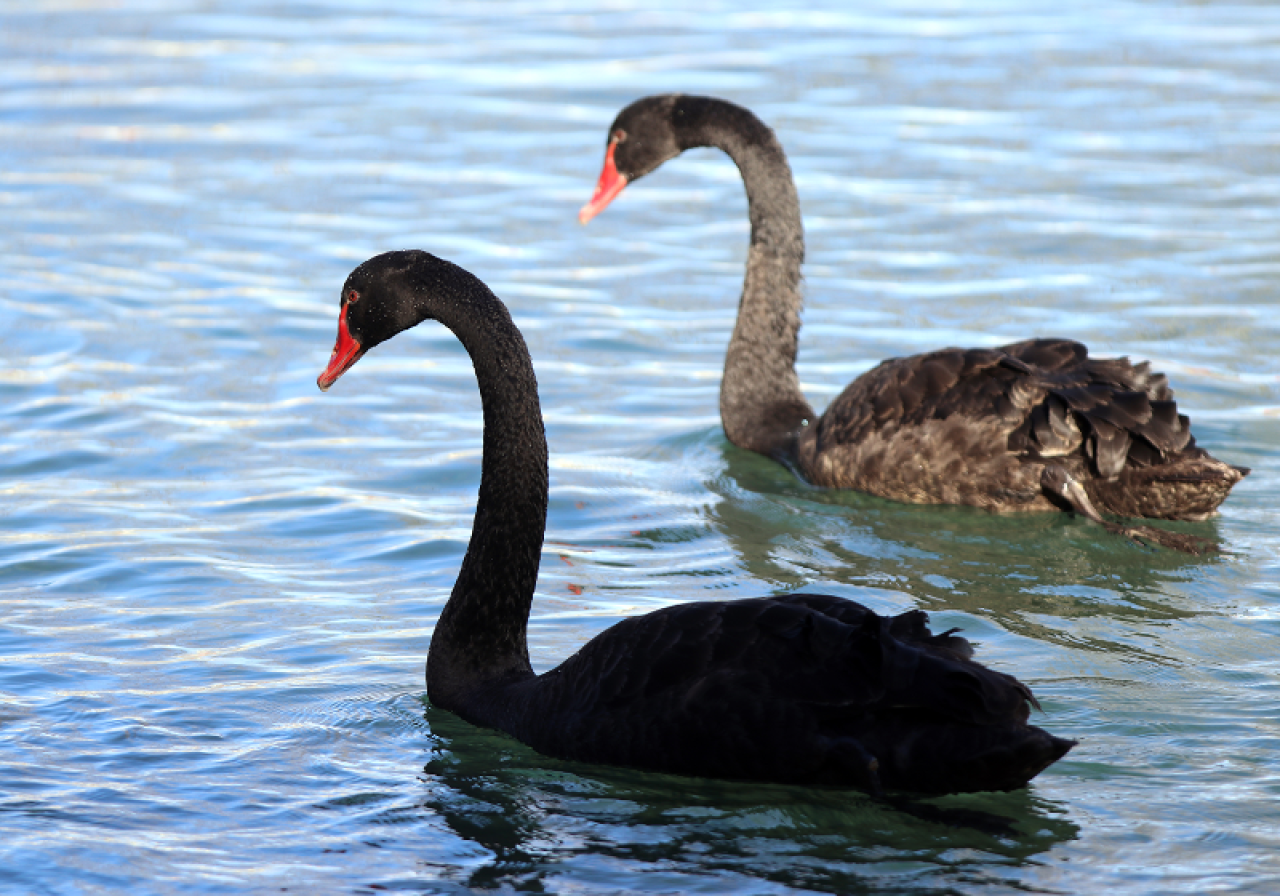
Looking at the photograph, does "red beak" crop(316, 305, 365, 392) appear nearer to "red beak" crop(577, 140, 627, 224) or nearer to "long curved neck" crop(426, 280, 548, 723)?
"long curved neck" crop(426, 280, 548, 723)

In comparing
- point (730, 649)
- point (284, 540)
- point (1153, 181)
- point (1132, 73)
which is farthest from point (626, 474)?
point (1132, 73)

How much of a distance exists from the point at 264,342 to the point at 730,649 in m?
6.33

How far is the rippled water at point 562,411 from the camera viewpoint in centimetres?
532

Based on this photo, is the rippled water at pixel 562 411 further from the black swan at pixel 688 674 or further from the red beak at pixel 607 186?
the red beak at pixel 607 186

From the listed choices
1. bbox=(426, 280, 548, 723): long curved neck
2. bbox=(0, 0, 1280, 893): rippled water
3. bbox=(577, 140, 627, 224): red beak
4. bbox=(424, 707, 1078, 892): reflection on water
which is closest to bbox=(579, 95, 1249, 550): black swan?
bbox=(0, 0, 1280, 893): rippled water

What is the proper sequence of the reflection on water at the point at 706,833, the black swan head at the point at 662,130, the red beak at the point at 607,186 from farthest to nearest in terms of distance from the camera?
the red beak at the point at 607,186 < the black swan head at the point at 662,130 < the reflection on water at the point at 706,833

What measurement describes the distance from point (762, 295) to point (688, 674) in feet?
15.4

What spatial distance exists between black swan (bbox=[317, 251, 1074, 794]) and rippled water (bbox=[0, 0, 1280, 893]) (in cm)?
18

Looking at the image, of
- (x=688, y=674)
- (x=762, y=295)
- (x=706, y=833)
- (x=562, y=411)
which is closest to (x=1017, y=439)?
(x=762, y=295)

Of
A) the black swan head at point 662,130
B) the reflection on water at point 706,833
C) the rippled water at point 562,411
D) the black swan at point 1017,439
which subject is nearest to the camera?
the reflection on water at point 706,833

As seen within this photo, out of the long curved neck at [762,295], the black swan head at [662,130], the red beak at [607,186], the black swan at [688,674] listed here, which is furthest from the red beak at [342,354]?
the red beak at [607,186]

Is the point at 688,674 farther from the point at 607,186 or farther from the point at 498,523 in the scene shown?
the point at 607,186

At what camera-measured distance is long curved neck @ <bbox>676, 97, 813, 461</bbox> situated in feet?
31.0

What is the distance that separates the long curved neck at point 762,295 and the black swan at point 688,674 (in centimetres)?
333
